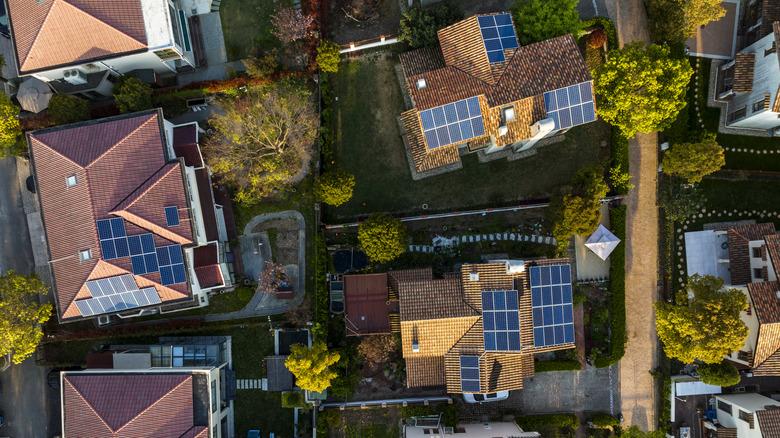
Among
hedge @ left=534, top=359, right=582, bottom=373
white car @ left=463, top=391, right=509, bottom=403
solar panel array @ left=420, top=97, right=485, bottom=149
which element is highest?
solar panel array @ left=420, top=97, right=485, bottom=149

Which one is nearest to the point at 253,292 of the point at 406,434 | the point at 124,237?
the point at 124,237

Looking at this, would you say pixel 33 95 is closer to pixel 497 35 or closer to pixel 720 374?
pixel 497 35

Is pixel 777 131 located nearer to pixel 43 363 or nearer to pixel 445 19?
pixel 445 19

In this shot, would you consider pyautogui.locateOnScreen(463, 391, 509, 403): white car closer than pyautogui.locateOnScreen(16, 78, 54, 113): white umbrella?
Yes

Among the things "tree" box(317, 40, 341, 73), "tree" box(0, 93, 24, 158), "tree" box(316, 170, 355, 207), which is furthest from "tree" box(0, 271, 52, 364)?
"tree" box(317, 40, 341, 73)

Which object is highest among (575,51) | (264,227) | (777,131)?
(575,51)

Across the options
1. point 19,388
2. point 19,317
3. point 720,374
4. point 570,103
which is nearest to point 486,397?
point 720,374

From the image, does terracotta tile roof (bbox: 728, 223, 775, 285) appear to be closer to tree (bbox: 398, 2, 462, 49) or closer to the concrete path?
the concrete path
